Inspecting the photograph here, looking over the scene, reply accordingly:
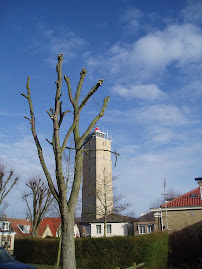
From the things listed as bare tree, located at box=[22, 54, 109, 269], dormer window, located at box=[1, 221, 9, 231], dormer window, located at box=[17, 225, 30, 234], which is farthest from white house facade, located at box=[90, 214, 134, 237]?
bare tree, located at box=[22, 54, 109, 269]

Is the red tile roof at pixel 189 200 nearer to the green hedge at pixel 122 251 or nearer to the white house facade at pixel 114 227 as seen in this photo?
the green hedge at pixel 122 251

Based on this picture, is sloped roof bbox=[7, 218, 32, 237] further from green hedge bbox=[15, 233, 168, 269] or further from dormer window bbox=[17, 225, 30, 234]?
green hedge bbox=[15, 233, 168, 269]

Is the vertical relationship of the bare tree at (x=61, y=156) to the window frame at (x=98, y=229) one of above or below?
above

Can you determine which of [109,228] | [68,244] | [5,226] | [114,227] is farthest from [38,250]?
[5,226]

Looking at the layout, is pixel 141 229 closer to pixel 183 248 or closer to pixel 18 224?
pixel 183 248

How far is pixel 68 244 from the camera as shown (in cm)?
663

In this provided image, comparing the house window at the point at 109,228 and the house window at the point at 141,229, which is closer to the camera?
the house window at the point at 141,229

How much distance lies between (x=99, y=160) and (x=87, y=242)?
62100 millimetres

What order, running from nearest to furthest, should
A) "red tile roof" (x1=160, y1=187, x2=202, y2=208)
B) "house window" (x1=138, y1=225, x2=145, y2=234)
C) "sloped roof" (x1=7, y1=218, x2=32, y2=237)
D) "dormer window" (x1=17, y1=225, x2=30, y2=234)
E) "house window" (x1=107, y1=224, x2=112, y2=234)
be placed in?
"red tile roof" (x1=160, y1=187, x2=202, y2=208) → "house window" (x1=138, y1=225, x2=145, y2=234) → "house window" (x1=107, y1=224, x2=112, y2=234) → "sloped roof" (x1=7, y1=218, x2=32, y2=237) → "dormer window" (x1=17, y1=225, x2=30, y2=234)

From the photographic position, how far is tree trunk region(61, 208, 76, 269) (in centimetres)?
653

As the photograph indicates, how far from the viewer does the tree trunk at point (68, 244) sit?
6531mm

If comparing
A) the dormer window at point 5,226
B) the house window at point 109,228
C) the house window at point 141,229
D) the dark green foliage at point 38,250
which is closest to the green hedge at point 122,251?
the dark green foliage at point 38,250

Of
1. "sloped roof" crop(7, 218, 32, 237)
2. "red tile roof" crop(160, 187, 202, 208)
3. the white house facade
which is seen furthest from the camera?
"sloped roof" crop(7, 218, 32, 237)

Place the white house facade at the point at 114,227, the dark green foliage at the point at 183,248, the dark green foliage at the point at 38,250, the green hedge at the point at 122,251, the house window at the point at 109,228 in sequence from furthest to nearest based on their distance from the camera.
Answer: the house window at the point at 109,228, the white house facade at the point at 114,227, the dark green foliage at the point at 38,250, the dark green foliage at the point at 183,248, the green hedge at the point at 122,251
